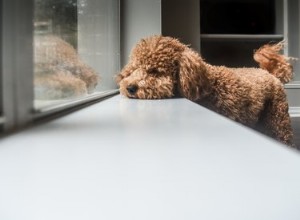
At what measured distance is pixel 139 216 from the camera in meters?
0.19

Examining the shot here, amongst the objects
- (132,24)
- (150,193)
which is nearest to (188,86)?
(132,24)

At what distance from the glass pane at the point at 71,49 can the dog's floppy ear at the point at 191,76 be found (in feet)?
0.95

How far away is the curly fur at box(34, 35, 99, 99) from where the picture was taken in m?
0.66

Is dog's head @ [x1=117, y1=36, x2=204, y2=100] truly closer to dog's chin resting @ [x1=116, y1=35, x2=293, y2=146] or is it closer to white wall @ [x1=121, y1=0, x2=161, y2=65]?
dog's chin resting @ [x1=116, y1=35, x2=293, y2=146]

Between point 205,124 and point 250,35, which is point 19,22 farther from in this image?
point 250,35

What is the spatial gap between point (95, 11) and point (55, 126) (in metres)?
0.92

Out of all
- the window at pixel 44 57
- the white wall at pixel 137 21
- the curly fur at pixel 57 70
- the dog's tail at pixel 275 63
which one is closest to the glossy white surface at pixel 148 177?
the window at pixel 44 57

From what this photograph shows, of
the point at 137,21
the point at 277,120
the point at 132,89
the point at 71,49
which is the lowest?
the point at 277,120

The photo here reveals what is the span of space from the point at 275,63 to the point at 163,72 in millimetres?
707

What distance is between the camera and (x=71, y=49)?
3.13 ft

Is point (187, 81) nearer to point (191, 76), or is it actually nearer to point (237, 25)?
point (191, 76)

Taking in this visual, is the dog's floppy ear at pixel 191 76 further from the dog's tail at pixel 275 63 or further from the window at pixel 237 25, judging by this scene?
the window at pixel 237 25

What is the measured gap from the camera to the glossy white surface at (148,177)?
0.65 ft

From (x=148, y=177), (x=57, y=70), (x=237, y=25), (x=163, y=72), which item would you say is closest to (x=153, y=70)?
(x=163, y=72)
